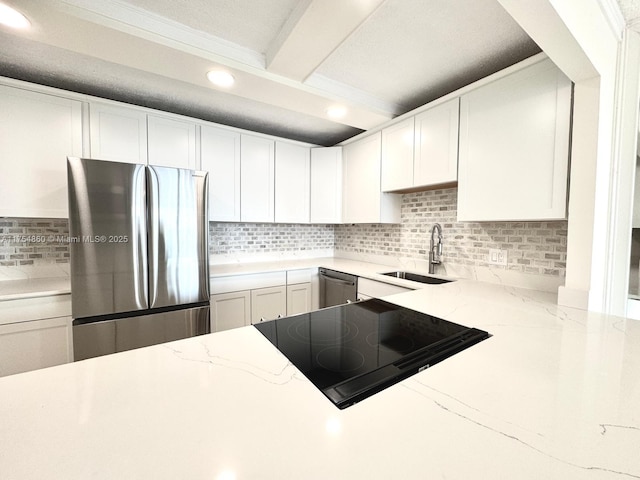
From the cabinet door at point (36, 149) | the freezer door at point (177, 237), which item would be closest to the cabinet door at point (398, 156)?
the freezer door at point (177, 237)

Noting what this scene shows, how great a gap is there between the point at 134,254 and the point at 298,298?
4.72 ft

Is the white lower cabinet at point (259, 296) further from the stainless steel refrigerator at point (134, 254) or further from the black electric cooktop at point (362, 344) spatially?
the black electric cooktop at point (362, 344)

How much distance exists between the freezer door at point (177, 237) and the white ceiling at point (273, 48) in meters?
0.65

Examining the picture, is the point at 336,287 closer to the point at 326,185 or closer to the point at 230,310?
the point at 230,310

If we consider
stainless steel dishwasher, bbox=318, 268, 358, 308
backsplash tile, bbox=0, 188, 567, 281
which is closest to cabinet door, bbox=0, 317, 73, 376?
backsplash tile, bbox=0, 188, 567, 281

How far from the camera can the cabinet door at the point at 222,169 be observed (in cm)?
235

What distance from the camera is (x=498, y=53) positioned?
5.03ft

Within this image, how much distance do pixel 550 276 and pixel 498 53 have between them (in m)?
1.39

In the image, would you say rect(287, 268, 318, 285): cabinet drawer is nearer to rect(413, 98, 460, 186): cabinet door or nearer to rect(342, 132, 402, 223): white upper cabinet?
rect(342, 132, 402, 223): white upper cabinet

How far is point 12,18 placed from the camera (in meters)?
1.13

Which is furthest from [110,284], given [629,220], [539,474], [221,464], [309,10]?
[629,220]

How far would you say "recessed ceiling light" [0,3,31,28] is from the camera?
109cm

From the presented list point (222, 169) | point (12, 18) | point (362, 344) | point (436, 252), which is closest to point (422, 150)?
point (436, 252)

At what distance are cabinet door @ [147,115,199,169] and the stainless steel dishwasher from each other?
1.60 metres
